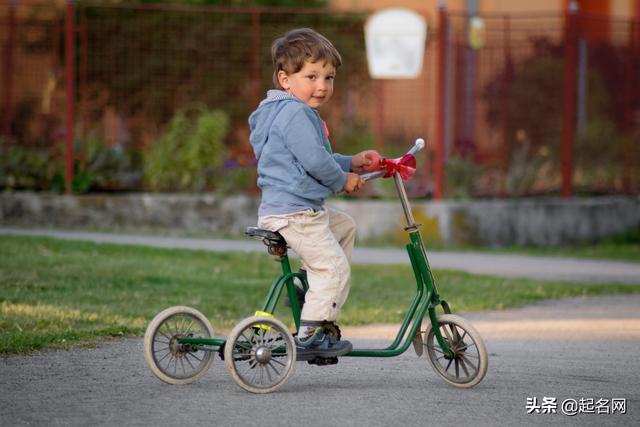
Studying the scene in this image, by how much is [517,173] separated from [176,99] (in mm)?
4282

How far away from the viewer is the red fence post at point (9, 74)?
585 inches

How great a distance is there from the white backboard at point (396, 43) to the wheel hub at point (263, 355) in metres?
9.55

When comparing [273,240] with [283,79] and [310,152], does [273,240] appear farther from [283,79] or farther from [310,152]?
[283,79]

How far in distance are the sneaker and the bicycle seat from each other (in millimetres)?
402

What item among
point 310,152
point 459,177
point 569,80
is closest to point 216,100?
point 459,177

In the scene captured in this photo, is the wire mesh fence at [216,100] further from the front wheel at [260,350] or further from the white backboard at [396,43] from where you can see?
the front wheel at [260,350]

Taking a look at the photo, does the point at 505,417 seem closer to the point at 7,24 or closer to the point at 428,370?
the point at 428,370

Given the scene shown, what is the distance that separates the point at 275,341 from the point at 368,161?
3.07 ft

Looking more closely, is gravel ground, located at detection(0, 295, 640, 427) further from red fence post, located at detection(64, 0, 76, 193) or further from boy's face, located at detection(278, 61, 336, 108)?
red fence post, located at detection(64, 0, 76, 193)

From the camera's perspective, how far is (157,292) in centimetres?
934

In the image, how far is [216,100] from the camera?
15500mm

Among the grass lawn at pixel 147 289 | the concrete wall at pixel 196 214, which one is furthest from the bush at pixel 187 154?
the grass lawn at pixel 147 289

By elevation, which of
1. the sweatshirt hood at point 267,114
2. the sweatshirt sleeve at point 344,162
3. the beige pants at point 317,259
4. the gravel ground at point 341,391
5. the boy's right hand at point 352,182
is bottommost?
the gravel ground at point 341,391

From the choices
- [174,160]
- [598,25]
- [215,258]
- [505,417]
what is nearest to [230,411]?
[505,417]
